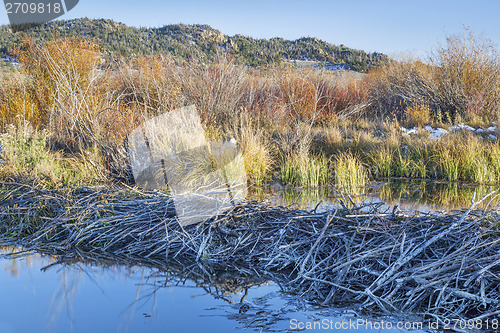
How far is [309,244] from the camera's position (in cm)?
439

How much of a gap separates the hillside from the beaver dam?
1307 inches

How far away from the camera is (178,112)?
375 inches

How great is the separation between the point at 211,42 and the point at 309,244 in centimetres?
4438

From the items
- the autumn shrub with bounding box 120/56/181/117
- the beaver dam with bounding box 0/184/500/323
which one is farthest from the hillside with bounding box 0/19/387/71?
the beaver dam with bounding box 0/184/500/323

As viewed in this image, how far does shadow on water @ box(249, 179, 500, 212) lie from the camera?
714 centimetres

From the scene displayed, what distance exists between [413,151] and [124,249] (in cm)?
716

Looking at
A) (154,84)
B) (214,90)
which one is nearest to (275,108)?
(214,90)

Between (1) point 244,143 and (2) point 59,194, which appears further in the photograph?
(1) point 244,143

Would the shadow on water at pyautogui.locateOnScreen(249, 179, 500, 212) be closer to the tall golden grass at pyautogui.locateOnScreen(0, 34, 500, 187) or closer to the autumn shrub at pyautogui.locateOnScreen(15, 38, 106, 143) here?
the tall golden grass at pyautogui.locateOnScreen(0, 34, 500, 187)

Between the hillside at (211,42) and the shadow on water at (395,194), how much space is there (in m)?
30.3

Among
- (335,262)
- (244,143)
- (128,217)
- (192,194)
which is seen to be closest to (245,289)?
(335,262)

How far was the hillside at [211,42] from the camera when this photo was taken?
40356 mm

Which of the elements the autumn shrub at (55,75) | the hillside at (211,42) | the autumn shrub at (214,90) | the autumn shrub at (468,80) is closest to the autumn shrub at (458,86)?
the autumn shrub at (468,80)

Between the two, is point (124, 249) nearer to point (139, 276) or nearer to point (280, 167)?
point (139, 276)
